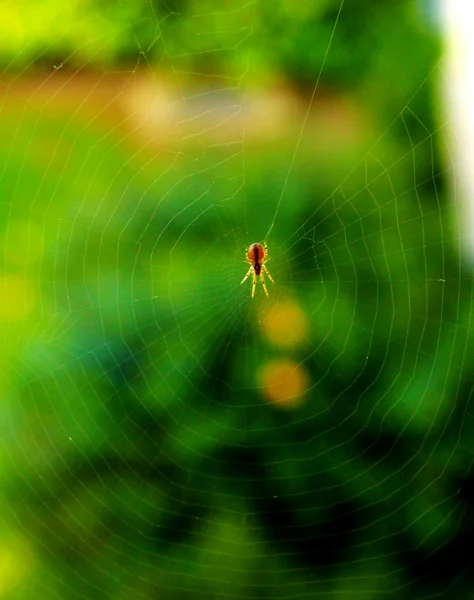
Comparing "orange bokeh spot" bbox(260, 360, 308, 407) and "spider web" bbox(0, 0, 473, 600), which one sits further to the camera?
"orange bokeh spot" bbox(260, 360, 308, 407)

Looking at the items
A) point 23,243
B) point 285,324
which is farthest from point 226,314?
point 23,243

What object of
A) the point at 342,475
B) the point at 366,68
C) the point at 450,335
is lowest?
the point at 342,475

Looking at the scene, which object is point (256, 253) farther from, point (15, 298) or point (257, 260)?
point (15, 298)

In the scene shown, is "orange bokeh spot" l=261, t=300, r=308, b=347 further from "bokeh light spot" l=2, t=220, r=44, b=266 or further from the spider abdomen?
"bokeh light spot" l=2, t=220, r=44, b=266

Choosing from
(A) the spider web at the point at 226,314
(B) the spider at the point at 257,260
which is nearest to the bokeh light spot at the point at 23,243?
(A) the spider web at the point at 226,314

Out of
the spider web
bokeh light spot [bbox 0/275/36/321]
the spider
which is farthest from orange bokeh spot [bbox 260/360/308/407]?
bokeh light spot [bbox 0/275/36/321]

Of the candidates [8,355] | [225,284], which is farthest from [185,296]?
[8,355]

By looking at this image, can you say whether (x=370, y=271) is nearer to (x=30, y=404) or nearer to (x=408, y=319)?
(x=408, y=319)
